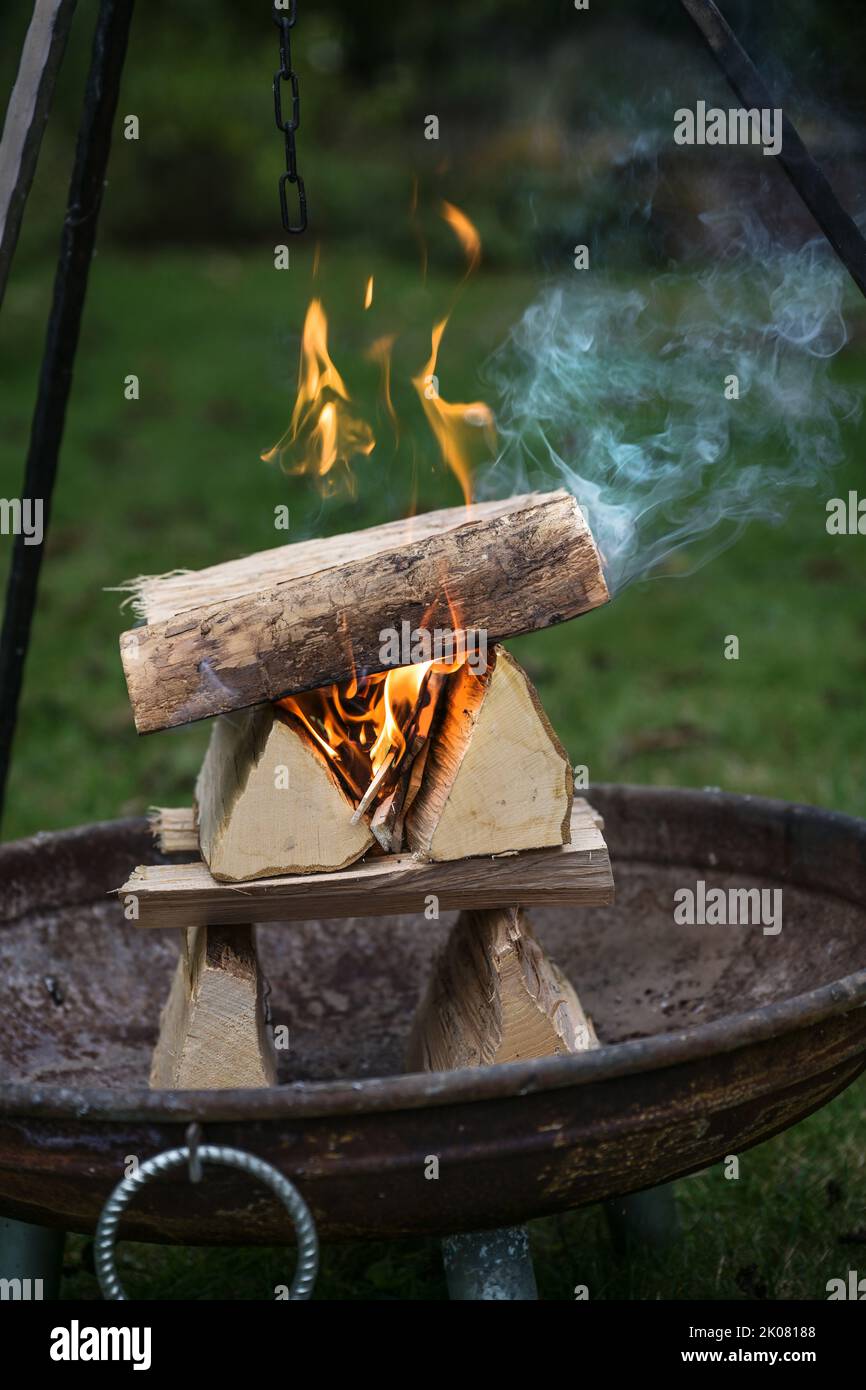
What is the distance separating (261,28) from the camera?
445 inches

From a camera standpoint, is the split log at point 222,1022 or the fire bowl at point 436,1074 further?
the split log at point 222,1022

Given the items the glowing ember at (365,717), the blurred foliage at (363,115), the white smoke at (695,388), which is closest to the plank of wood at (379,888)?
the glowing ember at (365,717)

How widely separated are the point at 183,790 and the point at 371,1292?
1963mm

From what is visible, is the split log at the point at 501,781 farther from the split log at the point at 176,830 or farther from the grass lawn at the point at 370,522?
the grass lawn at the point at 370,522

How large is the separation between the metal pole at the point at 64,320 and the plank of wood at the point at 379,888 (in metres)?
0.64

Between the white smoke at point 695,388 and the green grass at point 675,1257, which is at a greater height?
the white smoke at point 695,388

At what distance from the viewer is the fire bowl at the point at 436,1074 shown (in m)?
1.45

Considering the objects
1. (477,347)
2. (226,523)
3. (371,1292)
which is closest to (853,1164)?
(371,1292)

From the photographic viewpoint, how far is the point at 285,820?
1771mm

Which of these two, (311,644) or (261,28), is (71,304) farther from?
(261,28)

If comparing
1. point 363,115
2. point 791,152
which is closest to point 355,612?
point 791,152

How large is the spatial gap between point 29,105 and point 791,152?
992 mm

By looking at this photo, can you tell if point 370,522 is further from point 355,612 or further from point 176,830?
point 355,612
